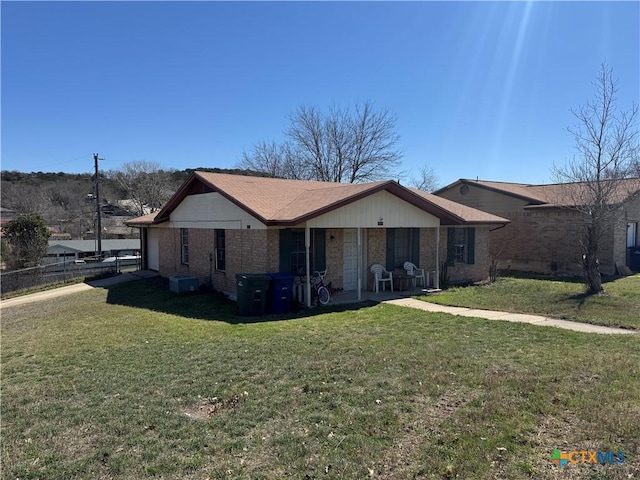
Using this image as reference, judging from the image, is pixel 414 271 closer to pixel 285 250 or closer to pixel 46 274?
pixel 285 250

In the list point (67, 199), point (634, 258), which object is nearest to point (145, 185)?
→ point (67, 199)

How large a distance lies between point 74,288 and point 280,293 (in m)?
11.9

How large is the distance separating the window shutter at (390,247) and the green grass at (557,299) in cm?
197

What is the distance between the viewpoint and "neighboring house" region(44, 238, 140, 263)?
111 feet

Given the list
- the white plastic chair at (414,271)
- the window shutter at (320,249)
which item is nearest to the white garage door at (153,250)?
the window shutter at (320,249)

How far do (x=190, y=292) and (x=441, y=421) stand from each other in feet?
39.1

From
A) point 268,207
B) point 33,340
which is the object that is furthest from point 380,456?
point 268,207

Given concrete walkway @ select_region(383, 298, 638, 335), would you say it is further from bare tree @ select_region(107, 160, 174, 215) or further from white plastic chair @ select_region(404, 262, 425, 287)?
bare tree @ select_region(107, 160, 174, 215)

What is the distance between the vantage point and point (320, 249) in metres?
13.7

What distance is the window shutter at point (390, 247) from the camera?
15234mm

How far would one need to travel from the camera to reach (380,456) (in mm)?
3949

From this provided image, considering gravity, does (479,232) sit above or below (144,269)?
above

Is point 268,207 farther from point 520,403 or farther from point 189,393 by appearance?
point 520,403

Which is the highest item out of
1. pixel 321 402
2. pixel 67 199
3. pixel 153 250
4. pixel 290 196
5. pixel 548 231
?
pixel 67 199
